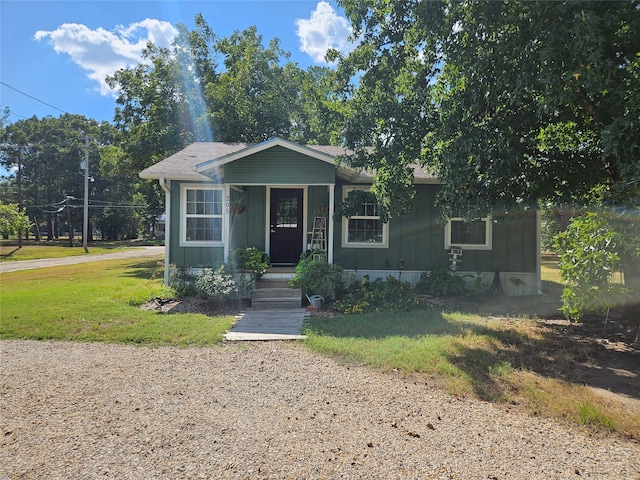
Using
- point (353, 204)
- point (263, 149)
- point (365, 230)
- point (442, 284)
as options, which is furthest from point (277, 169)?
point (442, 284)

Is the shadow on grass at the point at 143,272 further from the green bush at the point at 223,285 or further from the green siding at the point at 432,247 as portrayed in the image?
the green siding at the point at 432,247

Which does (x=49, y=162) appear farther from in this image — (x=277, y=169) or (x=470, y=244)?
(x=470, y=244)

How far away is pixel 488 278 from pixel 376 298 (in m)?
3.72

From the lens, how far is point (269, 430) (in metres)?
2.89

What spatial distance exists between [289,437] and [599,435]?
2407mm

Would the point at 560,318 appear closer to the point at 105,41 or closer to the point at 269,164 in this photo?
the point at 269,164

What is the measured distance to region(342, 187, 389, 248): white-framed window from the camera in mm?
9602

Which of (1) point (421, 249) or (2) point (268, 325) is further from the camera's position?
(1) point (421, 249)

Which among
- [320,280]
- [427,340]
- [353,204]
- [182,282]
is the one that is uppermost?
[353,204]

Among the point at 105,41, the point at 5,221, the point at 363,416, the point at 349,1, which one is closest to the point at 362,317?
the point at 363,416

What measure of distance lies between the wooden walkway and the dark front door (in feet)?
9.22

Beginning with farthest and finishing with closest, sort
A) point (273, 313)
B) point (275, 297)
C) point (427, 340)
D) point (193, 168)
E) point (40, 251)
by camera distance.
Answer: point (40, 251) → point (193, 168) → point (275, 297) → point (273, 313) → point (427, 340)

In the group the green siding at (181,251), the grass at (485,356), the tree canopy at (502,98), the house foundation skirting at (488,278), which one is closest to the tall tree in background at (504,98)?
the tree canopy at (502,98)

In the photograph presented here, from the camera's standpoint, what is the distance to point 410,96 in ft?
21.7
